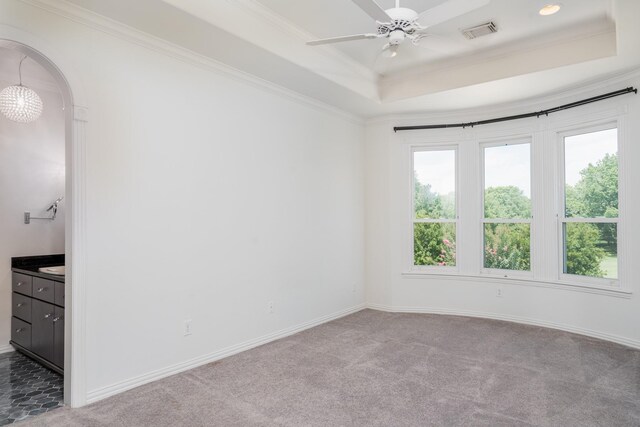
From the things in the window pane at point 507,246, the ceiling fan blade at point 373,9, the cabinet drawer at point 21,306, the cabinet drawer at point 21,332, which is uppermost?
the ceiling fan blade at point 373,9

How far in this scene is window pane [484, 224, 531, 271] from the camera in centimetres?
487

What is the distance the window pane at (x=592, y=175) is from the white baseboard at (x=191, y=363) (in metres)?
3.24

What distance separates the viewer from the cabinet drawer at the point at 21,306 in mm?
3489

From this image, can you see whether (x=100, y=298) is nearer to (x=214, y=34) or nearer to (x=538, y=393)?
(x=214, y=34)

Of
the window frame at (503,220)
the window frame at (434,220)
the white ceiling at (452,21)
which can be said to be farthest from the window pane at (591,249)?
the white ceiling at (452,21)

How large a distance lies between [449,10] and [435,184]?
2617 millimetres

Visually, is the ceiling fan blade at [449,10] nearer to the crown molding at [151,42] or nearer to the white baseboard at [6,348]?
the crown molding at [151,42]

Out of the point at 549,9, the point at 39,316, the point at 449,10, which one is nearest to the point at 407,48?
the point at 449,10

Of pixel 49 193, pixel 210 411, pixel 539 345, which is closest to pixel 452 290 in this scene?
pixel 539 345

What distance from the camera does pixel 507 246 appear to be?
500cm

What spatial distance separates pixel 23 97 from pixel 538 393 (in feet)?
15.5

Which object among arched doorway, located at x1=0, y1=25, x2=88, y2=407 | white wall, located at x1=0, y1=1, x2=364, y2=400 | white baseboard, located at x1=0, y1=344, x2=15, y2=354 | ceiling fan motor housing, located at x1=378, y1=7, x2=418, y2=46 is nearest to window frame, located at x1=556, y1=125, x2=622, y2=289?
white wall, located at x1=0, y1=1, x2=364, y2=400

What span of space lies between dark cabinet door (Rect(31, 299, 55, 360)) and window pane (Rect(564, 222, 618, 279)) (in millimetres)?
5284

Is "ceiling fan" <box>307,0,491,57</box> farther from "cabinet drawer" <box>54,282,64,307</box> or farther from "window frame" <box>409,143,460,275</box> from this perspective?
"cabinet drawer" <box>54,282,64,307</box>
